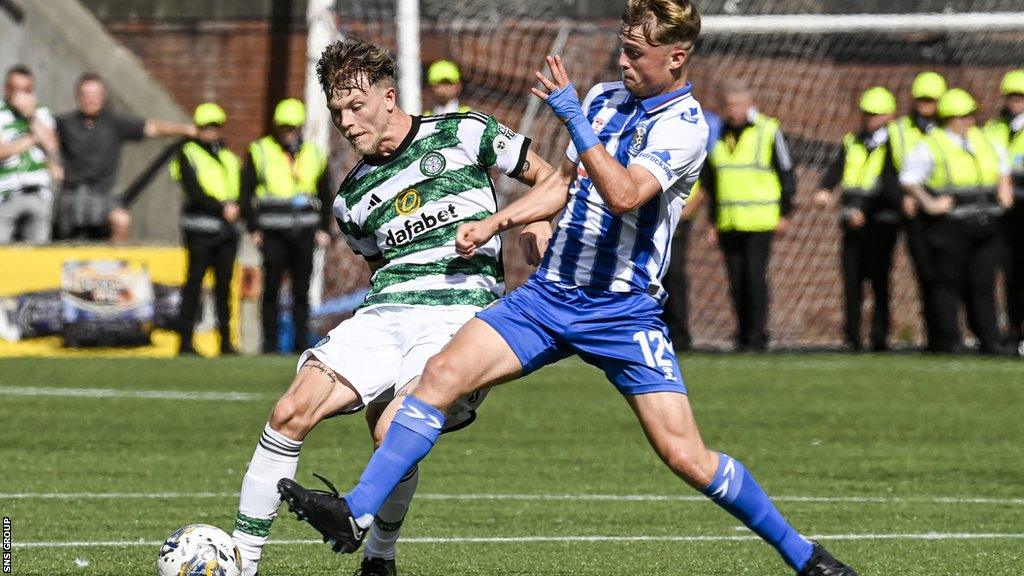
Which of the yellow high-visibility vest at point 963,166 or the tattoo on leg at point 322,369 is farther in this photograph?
the yellow high-visibility vest at point 963,166

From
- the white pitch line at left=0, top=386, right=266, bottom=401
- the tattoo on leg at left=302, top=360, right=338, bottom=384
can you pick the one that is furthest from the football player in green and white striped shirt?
the white pitch line at left=0, top=386, right=266, bottom=401

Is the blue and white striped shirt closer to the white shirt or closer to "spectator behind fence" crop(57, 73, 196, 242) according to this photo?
the white shirt

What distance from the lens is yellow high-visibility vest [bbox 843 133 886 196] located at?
54.4 feet

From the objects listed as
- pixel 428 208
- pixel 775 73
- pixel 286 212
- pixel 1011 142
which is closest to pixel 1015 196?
pixel 1011 142

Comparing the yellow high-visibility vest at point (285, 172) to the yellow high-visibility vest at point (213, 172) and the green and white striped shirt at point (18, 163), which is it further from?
the green and white striped shirt at point (18, 163)

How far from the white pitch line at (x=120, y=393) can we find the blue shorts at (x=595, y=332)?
270 inches

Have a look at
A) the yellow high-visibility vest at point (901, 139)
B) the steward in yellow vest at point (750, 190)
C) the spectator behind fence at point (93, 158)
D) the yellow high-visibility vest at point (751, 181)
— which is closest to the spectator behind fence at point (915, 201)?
the yellow high-visibility vest at point (901, 139)

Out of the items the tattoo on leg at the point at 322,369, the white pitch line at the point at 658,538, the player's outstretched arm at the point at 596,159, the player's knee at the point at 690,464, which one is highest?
the player's outstretched arm at the point at 596,159

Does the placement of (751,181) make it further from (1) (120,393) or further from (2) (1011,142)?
(1) (120,393)

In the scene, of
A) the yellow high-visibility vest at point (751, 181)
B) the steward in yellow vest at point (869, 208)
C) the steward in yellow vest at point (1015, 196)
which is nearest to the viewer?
the yellow high-visibility vest at point (751, 181)

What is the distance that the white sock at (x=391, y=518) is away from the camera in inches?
250

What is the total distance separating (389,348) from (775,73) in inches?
574

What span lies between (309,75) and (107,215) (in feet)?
11.2

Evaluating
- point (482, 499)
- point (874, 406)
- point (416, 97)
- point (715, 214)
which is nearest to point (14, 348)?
point (416, 97)
